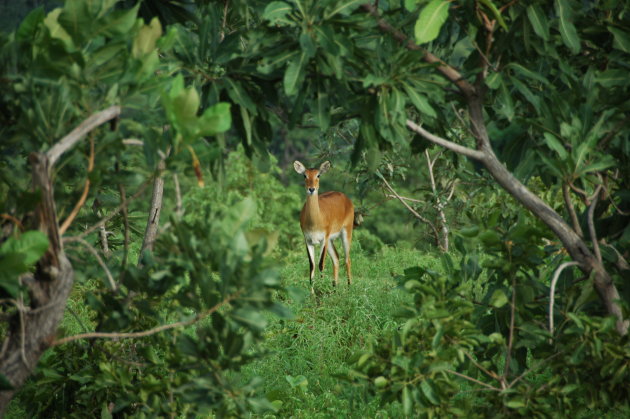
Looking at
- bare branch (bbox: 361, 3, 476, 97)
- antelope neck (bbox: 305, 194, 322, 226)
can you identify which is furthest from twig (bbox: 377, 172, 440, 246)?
bare branch (bbox: 361, 3, 476, 97)

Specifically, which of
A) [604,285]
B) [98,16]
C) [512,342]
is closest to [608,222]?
[604,285]

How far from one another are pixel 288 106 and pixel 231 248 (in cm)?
127

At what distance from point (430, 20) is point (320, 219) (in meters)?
6.59

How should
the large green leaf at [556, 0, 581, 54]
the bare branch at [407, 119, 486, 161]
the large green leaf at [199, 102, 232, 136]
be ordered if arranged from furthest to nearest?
the bare branch at [407, 119, 486, 161] < the large green leaf at [556, 0, 581, 54] < the large green leaf at [199, 102, 232, 136]

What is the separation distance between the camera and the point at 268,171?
3.60 m

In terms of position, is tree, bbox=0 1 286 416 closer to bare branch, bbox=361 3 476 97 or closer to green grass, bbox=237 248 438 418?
bare branch, bbox=361 3 476 97

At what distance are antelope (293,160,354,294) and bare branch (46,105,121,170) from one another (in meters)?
6.32

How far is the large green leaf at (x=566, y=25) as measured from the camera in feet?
11.1

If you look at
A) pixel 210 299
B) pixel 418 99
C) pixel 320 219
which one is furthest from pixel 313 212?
pixel 210 299

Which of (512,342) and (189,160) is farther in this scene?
(512,342)

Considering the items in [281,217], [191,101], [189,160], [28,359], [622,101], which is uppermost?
[191,101]

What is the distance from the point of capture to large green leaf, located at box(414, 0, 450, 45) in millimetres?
3117

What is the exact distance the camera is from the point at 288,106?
3.75 m

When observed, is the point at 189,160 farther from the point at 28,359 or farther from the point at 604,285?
the point at 604,285
